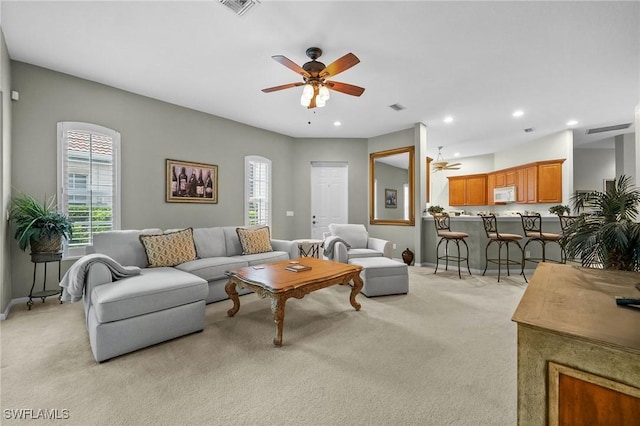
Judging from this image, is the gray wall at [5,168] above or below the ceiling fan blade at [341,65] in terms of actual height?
below

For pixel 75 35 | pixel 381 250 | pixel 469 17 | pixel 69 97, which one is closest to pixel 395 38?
pixel 469 17

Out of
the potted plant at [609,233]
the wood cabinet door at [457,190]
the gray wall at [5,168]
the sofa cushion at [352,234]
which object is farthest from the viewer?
the wood cabinet door at [457,190]

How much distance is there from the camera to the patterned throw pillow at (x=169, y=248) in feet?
10.6

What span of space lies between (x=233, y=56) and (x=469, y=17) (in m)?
2.42

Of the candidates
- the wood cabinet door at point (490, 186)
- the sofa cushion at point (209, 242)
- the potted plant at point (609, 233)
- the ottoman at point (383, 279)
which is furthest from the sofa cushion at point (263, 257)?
the wood cabinet door at point (490, 186)

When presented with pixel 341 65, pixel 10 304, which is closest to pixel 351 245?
pixel 341 65

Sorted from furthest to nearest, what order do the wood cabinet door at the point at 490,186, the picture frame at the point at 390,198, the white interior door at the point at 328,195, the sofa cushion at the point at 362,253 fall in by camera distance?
the wood cabinet door at the point at 490,186
the picture frame at the point at 390,198
the white interior door at the point at 328,195
the sofa cushion at the point at 362,253

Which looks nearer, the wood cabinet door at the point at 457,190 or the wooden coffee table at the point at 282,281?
the wooden coffee table at the point at 282,281

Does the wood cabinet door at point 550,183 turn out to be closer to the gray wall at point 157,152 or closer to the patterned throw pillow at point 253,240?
the gray wall at point 157,152

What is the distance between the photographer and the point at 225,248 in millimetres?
4121

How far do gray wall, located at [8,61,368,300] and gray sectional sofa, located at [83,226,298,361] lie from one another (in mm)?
1118

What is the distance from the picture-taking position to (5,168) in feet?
9.54

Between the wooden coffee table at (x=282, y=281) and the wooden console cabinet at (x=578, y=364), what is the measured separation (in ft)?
5.76

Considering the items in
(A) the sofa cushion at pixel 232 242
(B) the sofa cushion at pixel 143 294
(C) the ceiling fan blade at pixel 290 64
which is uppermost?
A: (C) the ceiling fan blade at pixel 290 64
